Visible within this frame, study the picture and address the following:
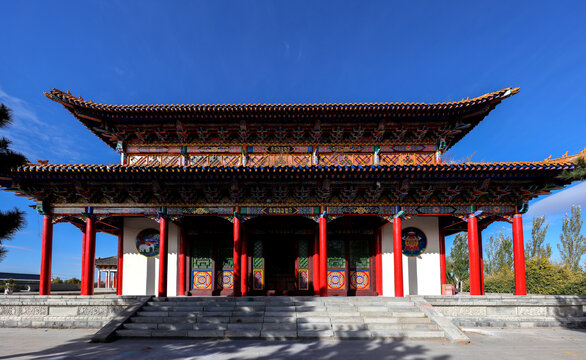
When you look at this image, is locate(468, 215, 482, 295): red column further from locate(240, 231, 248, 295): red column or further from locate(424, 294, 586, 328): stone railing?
locate(240, 231, 248, 295): red column

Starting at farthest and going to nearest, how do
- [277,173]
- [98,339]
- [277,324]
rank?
[277,173], [277,324], [98,339]

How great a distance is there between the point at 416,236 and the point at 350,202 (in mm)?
3709

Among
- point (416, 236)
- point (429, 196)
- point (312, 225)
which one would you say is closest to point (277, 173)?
point (312, 225)

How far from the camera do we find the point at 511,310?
37.6 ft

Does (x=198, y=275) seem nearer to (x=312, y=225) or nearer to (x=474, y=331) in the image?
(x=312, y=225)

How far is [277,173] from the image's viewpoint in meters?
12.3

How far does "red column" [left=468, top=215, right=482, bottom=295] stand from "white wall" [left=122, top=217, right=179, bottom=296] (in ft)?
37.3

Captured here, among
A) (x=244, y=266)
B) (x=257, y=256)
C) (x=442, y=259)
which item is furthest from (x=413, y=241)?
(x=244, y=266)

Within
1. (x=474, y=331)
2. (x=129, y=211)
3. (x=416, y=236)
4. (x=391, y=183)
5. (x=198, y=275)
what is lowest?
(x=474, y=331)

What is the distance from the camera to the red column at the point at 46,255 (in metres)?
13.1

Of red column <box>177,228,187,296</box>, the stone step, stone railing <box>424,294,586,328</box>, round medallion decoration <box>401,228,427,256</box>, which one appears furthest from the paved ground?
round medallion decoration <box>401,228,427,256</box>

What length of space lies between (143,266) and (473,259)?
12895 mm

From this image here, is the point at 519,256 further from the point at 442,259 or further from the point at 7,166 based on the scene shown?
the point at 7,166

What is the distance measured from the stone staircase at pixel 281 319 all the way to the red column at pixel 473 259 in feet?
9.69
